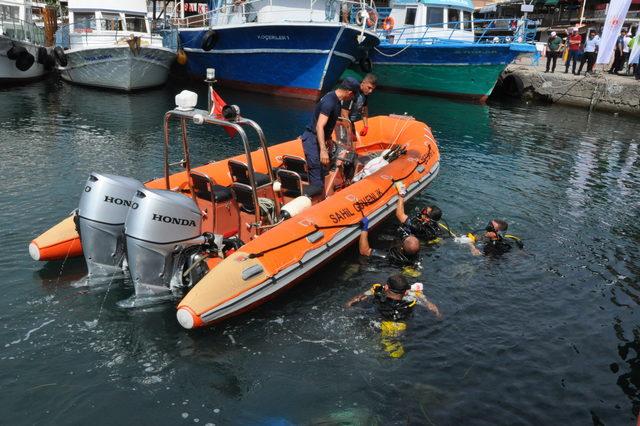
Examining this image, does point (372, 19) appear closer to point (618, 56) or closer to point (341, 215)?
point (618, 56)

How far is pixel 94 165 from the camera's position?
1169 centimetres

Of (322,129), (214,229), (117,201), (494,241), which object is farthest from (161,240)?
(494,241)

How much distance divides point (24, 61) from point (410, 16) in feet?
56.8

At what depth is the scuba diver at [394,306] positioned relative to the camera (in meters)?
5.91

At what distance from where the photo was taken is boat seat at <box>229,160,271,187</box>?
6.82m

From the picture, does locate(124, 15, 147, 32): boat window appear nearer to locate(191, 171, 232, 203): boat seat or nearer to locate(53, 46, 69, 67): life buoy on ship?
locate(53, 46, 69, 67): life buoy on ship

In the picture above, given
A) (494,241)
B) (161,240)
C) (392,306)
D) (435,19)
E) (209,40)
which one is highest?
(435,19)

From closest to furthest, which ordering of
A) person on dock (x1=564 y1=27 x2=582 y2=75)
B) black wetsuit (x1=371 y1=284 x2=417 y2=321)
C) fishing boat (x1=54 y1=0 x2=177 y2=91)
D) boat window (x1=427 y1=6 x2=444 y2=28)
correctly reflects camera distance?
black wetsuit (x1=371 y1=284 x2=417 y2=321) → fishing boat (x1=54 y1=0 x2=177 y2=91) → person on dock (x1=564 y1=27 x2=582 y2=75) → boat window (x1=427 y1=6 x2=444 y2=28)

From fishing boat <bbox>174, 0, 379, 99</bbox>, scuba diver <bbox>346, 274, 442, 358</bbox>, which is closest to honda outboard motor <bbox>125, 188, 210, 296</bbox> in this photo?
scuba diver <bbox>346, 274, 442, 358</bbox>

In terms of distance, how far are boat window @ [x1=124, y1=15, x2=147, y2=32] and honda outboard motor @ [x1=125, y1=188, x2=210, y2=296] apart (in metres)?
19.5

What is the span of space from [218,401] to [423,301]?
2.89m

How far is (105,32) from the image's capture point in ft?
71.5

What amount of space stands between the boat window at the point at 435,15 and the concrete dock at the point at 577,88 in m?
4.27

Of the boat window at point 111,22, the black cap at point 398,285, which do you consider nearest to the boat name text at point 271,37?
the boat window at point 111,22
